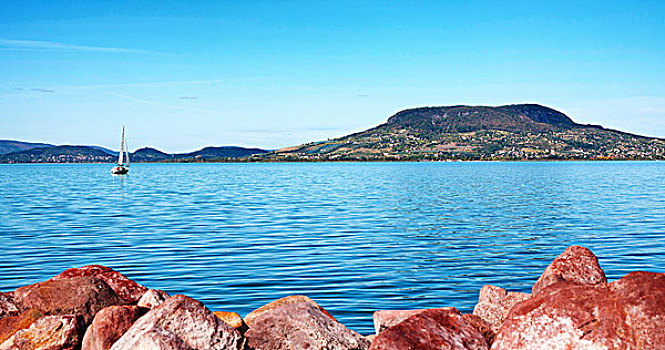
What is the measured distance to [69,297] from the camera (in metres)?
11.5

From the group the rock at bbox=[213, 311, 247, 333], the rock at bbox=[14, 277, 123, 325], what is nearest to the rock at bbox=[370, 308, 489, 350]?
the rock at bbox=[213, 311, 247, 333]

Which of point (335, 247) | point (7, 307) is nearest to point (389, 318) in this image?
point (7, 307)

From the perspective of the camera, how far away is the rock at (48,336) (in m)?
9.97

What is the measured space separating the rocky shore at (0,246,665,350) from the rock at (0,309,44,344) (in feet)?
0.06

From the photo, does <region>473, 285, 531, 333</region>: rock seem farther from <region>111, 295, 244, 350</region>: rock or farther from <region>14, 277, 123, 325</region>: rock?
<region>14, 277, 123, 325</region>: rock

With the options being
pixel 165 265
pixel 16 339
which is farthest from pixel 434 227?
pixel 16 339

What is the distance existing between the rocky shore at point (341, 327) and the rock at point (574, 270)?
0.06 ft

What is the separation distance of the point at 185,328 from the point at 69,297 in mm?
3313

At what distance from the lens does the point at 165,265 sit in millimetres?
23547

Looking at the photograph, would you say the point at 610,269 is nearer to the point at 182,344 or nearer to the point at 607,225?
the point at 607,225

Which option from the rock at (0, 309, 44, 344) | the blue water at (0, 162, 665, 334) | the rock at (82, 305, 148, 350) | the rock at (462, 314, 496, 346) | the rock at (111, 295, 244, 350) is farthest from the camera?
the blue water at (0, 162, 665, 334)

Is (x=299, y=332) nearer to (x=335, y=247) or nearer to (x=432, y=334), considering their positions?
(x=432, y=334)

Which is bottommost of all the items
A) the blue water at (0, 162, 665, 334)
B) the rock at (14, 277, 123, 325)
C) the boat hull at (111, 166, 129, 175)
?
the blue water at (0, 162, 665, 334)

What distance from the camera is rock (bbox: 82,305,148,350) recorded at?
9836mm
